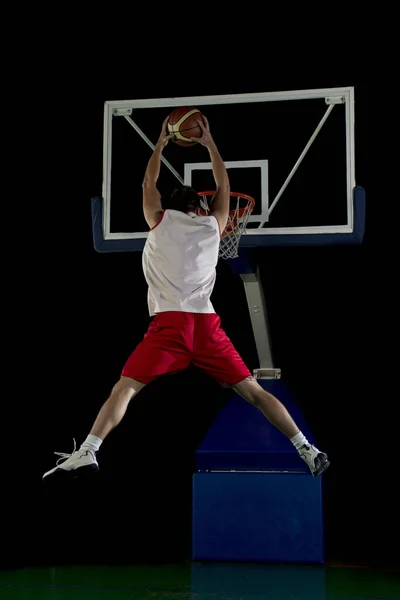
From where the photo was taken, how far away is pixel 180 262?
4.46 m

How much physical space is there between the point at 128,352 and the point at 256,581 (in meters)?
3.07

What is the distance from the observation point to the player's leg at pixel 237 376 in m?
4.44

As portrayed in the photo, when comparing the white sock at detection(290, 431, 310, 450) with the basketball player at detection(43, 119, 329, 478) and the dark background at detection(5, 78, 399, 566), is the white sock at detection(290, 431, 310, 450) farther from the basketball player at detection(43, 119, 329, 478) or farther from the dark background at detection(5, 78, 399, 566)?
the dark background at detection(5, 78, 399, 566)

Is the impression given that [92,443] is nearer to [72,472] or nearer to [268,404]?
[72,472]

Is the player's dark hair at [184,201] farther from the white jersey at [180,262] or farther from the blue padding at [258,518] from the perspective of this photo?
the blue padding at [258,518]

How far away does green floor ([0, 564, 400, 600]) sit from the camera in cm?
446

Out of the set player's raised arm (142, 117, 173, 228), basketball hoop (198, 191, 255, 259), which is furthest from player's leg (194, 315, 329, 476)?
basketball hoop (198, 191, 255, 259)

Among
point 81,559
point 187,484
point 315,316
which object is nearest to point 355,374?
point 315,316

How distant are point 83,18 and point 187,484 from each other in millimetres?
4119

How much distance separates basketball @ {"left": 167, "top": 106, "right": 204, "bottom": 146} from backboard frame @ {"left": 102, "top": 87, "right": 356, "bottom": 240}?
533 millimetres

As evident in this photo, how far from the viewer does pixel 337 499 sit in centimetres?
694

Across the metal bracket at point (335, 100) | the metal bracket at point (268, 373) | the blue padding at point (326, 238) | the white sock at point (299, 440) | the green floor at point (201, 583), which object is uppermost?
the metal bracket at point (335, 100)

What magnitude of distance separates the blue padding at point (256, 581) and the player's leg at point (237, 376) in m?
0.69

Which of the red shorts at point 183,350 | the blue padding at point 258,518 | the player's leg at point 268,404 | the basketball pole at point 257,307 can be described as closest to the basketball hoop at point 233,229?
the basketball pole at point 257,307
